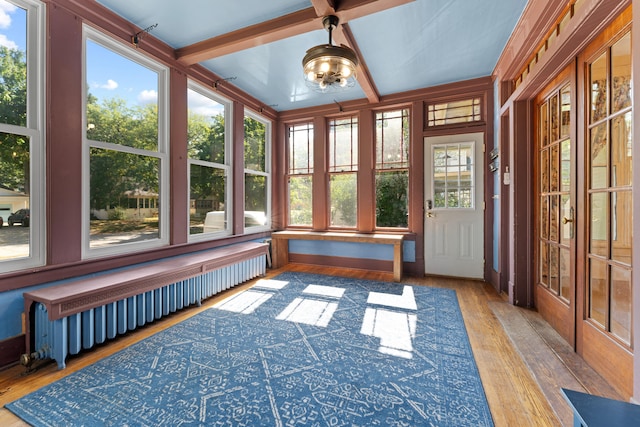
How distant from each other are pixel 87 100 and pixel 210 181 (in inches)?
66.8

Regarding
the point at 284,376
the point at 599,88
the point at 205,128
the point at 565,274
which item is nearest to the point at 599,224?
the point at 565,274

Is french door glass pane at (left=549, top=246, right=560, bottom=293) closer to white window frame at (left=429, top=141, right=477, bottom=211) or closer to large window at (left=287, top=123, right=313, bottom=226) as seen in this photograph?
white window frame at (left=429, top=141, right=477, bottom=211)

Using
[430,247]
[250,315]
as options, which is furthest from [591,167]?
[250,315]

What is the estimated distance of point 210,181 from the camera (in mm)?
4102

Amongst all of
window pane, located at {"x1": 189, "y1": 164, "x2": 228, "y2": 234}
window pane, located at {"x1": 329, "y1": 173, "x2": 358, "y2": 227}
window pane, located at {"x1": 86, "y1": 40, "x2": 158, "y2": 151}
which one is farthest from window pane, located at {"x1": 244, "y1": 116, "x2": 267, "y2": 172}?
window pane, located at {"x1": 86, "y1": 40, "x2": 158, "y2": 151}

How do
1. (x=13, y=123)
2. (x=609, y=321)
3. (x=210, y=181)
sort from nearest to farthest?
(x=609, y=321) < (x=13, y=123) < (x=210, y=181)

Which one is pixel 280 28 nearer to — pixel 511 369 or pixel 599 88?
pixel 599 88

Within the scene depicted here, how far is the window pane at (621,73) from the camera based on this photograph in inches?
65.6

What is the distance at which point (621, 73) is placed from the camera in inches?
68.1

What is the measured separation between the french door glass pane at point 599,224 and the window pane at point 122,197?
4159 mm

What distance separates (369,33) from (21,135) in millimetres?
3335

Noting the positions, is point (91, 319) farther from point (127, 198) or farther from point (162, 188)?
point (162, 188)

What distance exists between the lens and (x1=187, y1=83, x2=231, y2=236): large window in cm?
379

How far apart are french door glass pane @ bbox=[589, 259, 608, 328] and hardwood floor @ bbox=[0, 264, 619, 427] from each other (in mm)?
379
